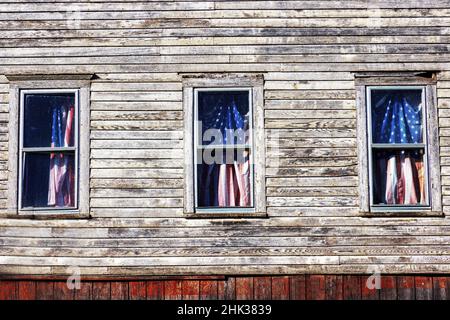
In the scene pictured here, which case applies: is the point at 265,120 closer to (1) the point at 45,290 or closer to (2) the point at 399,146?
(2) the point at 399,146

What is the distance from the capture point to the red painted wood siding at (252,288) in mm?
9477

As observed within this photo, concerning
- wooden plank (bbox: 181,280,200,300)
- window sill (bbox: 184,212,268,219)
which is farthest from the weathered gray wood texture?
wooden plank (bbox: 181,280,200,300)

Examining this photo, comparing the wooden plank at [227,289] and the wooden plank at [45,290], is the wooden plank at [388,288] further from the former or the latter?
the wooden plank at [45,290]

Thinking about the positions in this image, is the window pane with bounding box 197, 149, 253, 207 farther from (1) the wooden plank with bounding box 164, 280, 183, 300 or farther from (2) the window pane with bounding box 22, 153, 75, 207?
(2) the window pane with bounding box 22, 153, 75, 207

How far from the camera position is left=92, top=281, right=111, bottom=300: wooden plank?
956 cm

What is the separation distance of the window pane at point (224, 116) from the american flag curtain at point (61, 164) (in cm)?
156

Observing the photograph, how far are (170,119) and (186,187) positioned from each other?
2.69 ft

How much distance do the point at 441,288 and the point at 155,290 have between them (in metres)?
3.28

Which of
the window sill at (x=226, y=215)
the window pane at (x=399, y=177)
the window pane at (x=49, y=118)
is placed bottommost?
the window sill at (x=226, y=215)

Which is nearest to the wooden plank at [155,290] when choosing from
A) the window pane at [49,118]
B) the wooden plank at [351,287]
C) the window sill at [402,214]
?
the window pane at [49,118]

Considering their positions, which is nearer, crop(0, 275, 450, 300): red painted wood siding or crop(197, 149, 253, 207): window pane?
crop(0, 275, 450, 300): red painted wood siding

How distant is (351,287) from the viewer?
31.1 feet

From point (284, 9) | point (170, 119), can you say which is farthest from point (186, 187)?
point (284, 9)

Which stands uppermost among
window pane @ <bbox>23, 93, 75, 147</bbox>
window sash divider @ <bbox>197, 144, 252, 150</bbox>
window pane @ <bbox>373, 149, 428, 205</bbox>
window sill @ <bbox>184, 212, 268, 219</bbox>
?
window pane @ <bbox>23, 93, 75, 147</bbox>
